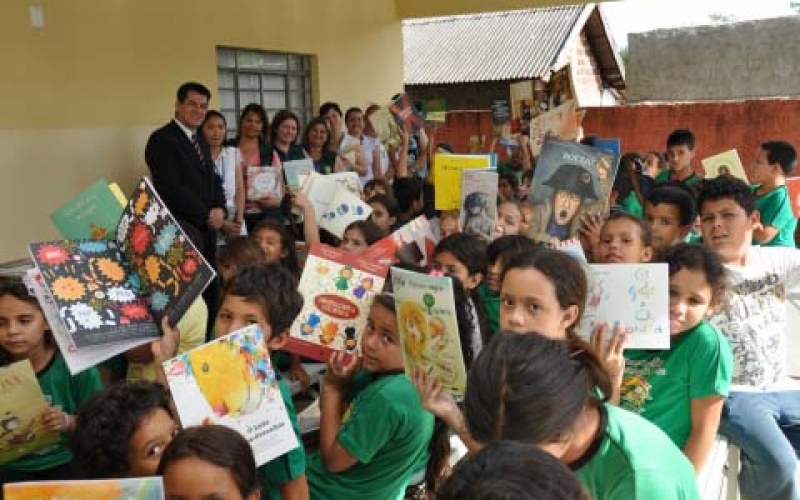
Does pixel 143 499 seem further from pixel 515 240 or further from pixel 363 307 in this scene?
pixel 515 240

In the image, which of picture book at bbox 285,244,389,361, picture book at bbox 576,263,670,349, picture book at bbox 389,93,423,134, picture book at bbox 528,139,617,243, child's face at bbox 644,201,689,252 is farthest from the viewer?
picture book at bbox 389,93,423,134

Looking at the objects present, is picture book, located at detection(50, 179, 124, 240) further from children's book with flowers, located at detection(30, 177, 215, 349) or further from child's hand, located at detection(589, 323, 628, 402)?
child's hand, located at detection(589, 323, 628, 402)

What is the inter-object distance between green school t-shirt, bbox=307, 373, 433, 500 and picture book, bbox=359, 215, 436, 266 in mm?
1091

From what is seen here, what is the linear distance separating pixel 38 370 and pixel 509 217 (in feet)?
8.39

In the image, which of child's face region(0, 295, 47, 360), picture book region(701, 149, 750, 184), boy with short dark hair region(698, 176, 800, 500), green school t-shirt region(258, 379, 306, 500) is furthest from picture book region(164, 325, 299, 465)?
picture book region(701, 149, 750, 184)

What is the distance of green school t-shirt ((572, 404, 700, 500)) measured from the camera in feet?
4.54

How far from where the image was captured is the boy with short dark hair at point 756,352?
2650mm

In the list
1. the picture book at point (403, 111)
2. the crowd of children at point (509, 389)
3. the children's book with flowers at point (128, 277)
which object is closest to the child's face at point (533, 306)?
the crowd of children at point (509, 389)

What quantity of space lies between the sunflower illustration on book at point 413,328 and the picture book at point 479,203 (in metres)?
1.88

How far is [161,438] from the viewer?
1.78 meters

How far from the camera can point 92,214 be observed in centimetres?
269

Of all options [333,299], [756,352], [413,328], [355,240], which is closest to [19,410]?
[333,299]

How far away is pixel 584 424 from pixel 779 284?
72.6 inches

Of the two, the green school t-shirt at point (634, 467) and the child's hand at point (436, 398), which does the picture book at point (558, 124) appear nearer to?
the child's hand at point (436, 398)
